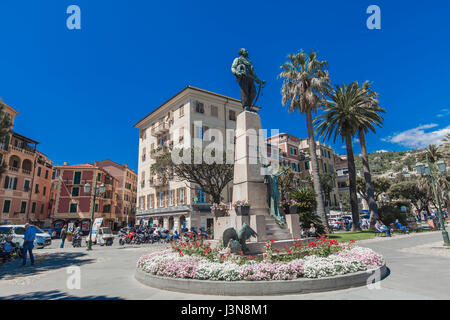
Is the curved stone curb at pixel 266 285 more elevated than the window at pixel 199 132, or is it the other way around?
the window at pixel 199 132

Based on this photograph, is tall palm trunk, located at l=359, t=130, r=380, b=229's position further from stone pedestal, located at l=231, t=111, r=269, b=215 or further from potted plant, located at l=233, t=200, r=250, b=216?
potted plant, located at l=233, t=200, r=250, b=216

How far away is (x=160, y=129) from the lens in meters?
37.1

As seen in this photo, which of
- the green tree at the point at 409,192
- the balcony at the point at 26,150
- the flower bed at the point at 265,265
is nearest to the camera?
the flower bed at the point at 265,265

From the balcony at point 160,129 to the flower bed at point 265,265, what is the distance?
102ft

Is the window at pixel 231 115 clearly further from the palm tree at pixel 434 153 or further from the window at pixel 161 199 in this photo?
the palm tree at pixel 434 153

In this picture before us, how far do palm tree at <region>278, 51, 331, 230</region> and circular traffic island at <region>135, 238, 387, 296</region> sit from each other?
1764 cm

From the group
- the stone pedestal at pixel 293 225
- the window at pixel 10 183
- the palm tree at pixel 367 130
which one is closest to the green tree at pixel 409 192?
the palm tree at pixel 367 130

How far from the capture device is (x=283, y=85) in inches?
993

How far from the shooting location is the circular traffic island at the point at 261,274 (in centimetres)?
534

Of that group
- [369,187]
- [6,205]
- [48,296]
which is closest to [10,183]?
[6,205]

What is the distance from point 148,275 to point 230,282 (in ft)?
7.61

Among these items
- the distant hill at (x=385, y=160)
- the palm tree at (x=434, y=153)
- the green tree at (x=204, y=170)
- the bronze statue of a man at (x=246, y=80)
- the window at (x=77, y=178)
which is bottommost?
the green tree at (x=204, y=170)

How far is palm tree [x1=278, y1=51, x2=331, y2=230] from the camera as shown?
23.6m
